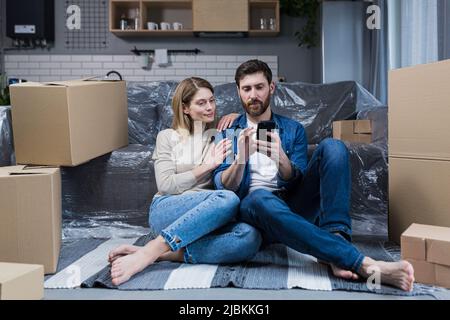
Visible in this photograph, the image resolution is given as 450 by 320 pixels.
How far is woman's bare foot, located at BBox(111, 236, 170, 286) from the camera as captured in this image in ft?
4.95

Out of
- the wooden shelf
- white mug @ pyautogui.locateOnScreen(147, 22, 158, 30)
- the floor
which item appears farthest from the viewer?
white mug @ pyautogui.locateOnScreen(147, 22, 158, 30)

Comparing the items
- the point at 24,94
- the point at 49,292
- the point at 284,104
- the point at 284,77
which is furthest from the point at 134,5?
the point at 49,292

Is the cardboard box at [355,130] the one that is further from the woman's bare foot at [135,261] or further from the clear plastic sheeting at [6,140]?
the clear plastic sheeting at [6,140]

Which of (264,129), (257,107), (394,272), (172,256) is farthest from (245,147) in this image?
(394,272)

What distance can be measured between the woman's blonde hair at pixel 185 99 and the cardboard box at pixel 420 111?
709mm

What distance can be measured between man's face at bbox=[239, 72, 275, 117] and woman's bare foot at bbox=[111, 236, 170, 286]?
568mm

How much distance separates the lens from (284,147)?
183cm

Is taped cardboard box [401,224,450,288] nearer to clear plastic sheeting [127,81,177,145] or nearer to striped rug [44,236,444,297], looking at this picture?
striped rug [44,236,444,297]

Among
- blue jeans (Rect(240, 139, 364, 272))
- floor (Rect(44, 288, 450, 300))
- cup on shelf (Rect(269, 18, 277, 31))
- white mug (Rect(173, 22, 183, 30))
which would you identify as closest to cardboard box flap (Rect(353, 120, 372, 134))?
blue jeans (Rect(240, 139, 364, 272))

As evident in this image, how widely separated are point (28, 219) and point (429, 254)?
124cm

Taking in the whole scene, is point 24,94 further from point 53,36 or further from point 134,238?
point 53,36

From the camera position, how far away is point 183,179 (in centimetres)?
175

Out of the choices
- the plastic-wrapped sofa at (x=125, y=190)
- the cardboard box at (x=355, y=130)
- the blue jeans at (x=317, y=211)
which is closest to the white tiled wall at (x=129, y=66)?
the cardboard box at (x=355, y=130)

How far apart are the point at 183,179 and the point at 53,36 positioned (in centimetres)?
330
